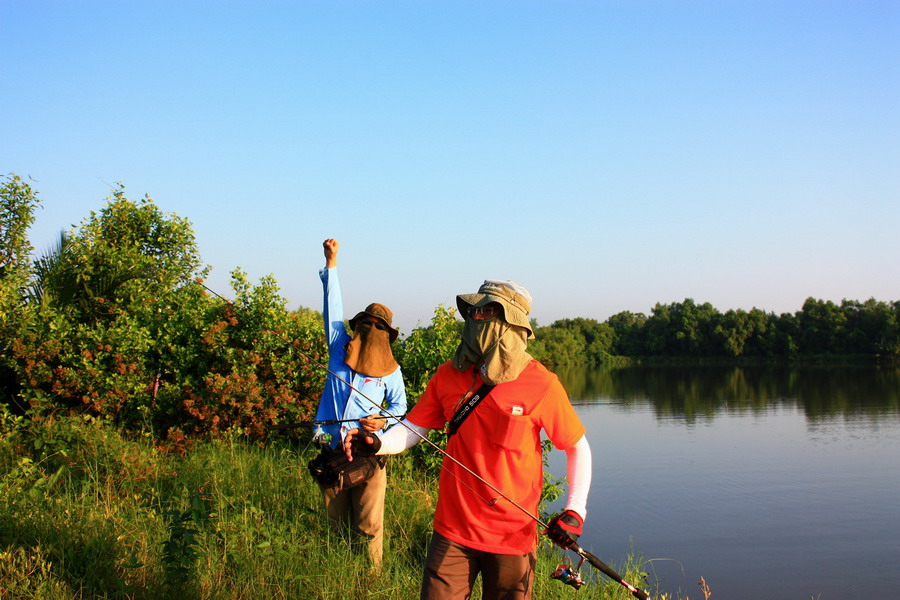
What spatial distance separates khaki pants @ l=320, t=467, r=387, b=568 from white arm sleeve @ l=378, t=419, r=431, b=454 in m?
1.56

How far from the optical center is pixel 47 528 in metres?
4.90

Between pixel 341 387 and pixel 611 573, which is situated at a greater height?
pixel 341 387

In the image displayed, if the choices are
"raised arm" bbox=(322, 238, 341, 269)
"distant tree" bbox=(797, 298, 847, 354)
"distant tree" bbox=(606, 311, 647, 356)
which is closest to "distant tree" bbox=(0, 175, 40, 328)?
"raised arm" bbox=(322, 238, 341, 269)

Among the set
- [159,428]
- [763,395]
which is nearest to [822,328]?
[763,395]

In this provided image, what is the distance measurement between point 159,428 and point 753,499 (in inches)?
486

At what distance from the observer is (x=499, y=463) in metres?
3.16

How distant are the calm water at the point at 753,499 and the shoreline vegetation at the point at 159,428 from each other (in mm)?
3722

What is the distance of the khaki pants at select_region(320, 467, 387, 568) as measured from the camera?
4996mm

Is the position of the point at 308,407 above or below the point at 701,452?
above

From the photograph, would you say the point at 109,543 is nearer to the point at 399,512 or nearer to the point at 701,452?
the point at 399,512

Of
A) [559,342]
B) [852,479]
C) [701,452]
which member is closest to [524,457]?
[852,479]

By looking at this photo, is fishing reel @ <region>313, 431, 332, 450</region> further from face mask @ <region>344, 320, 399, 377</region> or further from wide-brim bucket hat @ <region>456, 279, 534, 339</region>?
wide-brim bucket hat @ <region>456, 279, 534, 339</region>

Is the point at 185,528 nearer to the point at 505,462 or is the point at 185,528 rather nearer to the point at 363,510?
the point at 363,510

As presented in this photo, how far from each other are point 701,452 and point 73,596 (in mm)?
19297
